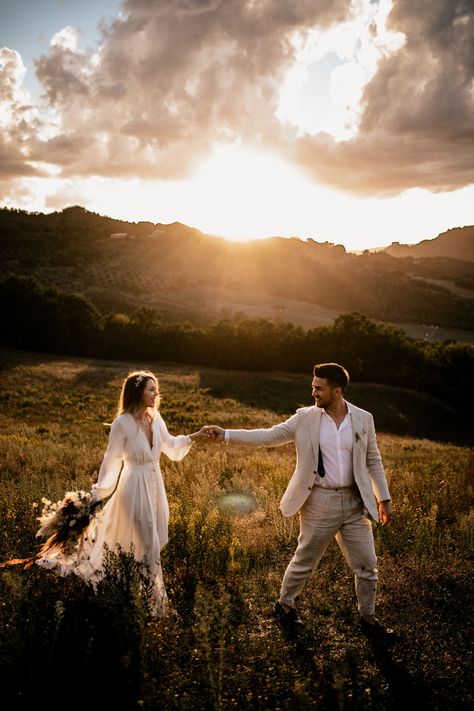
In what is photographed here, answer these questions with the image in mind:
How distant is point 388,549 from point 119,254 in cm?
11788

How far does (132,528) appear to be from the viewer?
5078 mm

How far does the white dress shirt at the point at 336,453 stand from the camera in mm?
4633

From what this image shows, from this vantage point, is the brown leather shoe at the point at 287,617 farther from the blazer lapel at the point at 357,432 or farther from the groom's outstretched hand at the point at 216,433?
the groom's outstretched hand at the point at 216,433

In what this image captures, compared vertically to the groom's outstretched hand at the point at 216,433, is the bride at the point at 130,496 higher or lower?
lower

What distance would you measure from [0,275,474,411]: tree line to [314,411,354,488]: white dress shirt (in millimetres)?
44261

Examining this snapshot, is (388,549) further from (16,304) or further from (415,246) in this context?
(415,246)

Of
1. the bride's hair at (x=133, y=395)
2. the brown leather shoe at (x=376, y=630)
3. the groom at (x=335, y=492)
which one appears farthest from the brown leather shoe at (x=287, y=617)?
the bride's hair at (x=133, y=395)

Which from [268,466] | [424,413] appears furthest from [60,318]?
[268,466]

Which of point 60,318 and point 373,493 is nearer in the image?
point 373,493

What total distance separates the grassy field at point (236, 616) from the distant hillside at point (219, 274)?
66251 millimetres

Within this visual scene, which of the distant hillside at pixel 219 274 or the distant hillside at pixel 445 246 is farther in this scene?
the distant hillside at pixel 445 246

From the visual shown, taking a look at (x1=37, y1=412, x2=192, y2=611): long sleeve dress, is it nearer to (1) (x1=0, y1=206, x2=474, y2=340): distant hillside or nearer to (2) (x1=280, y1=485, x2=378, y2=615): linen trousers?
(2) (x1=280, y1=485, x2=378, y2=615): linen trousers

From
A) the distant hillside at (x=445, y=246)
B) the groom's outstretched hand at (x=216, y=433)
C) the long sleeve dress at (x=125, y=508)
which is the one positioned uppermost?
Answer: the distant hillside at (x=445, y=246)

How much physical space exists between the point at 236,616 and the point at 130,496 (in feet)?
5.12
